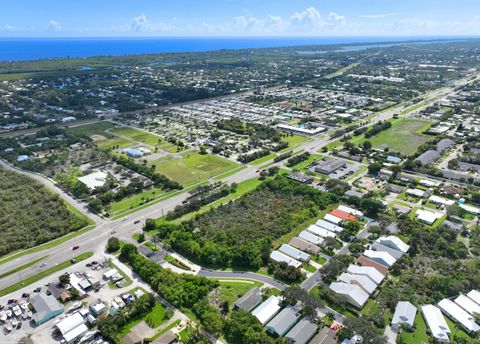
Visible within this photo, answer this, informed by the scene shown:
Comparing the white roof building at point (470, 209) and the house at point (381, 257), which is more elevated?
the house at point (381, 257)

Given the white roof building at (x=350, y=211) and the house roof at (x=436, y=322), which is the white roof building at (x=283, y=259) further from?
the white roof building at (x=350, y=211)

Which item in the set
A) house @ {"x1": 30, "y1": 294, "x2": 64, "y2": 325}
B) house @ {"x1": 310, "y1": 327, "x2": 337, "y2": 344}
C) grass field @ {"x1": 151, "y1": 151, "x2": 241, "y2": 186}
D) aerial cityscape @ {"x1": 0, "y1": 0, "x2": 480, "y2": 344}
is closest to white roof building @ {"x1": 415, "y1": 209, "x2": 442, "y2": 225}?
aerial cityscape @ {"x1": 0, "y1": 0, "x2": 480, "y2": 344}

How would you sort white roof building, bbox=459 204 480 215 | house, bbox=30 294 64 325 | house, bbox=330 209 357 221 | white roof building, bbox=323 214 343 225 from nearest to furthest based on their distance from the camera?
house, bbox=30 294 64 325, white roof building, bbox=323 214 343 225, house, bbox=330 209 357 221, white roof building, bbox=459 204 480 215

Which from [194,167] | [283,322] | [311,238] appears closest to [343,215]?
A: [311,238]

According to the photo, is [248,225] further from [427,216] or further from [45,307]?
[427,216]

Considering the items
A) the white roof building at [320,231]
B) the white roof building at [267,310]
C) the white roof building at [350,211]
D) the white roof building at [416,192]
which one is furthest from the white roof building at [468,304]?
the white roof building at [416,192]

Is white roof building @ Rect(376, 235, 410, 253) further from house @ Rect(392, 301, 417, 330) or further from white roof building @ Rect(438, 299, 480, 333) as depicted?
house @ Rect(392, 301, 417, 330)
